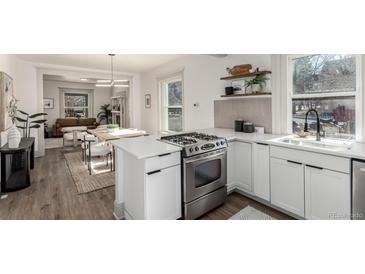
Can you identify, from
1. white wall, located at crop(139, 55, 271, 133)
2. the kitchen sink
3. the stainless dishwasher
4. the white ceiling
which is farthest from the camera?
the white ceiling

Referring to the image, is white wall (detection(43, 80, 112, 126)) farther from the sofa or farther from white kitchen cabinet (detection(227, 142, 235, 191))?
white kitchen cabinet (detection(227, 142, 235, 191))

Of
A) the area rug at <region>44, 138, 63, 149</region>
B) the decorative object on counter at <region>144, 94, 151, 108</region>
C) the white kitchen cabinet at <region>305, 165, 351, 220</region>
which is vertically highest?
the decorative object on counter at <region>144, 94, 151, 108</region>

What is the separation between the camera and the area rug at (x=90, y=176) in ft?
10.0

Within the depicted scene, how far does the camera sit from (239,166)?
260 centimetres

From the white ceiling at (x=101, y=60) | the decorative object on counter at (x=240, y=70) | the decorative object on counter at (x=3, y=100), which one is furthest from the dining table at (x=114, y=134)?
the decorative object on counter at (x=240, y=70)

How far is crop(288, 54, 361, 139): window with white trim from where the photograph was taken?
2.12 metres

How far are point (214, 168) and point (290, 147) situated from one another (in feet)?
2.74

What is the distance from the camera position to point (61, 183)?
3.21m

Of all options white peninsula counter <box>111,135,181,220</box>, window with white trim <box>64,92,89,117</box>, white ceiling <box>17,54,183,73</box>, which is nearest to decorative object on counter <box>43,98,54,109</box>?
window with white trim <box>64,92,89,117</box>

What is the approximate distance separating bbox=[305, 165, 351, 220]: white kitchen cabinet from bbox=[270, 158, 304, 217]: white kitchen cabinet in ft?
0.19

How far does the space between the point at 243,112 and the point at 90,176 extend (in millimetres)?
2874

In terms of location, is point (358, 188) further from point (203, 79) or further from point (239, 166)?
point (203, 79)

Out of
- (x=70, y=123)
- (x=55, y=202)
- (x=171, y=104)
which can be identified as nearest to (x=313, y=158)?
(x=55, y=202)
